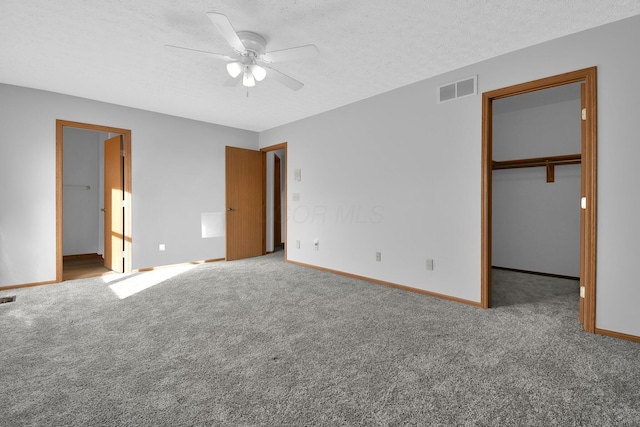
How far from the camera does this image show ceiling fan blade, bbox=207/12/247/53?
6.40 feet

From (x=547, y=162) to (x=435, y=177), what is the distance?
2261 millimetres

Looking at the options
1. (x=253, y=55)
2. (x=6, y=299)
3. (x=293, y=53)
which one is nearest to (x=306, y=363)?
(x=293, y=53)

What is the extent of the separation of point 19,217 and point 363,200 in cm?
445

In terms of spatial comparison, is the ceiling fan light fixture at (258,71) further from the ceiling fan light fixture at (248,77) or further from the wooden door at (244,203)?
the wooden door at (244,203)

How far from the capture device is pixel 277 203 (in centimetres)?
714

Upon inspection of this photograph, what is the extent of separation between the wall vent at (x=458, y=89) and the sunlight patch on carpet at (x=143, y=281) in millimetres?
4278

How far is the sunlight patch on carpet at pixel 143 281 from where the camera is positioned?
11.8ft

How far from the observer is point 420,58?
2.99 m

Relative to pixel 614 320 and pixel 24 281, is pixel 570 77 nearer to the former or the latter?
pixel 614 320

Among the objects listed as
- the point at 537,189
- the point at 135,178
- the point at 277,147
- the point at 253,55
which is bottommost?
the point at 537,189

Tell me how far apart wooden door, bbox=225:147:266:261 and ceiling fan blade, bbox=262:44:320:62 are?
3.28 metres

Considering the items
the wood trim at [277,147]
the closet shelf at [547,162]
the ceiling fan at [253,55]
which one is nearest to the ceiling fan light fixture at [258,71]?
the ceiling fan at [253,55]

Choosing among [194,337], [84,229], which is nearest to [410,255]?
[194,337]

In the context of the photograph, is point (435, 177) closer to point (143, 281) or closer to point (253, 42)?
point (253, 42)
